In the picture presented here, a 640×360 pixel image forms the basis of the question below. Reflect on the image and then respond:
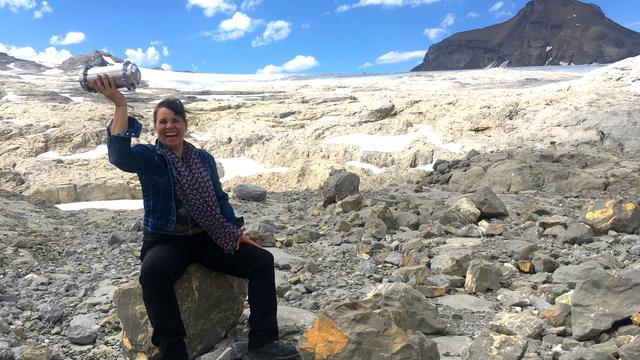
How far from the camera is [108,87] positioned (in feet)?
11.5

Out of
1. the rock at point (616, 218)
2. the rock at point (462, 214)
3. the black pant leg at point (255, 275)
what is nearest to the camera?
the black pant leg at point (255, 275)

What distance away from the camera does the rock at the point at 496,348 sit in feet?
11.6

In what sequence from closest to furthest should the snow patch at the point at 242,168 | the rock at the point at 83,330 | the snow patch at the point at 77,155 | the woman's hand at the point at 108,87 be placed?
the woman's hand at the point at 108,87
the rock at the point at 83,330
the snow patch at the point at 242,168
the snow patch at the point at 77,155

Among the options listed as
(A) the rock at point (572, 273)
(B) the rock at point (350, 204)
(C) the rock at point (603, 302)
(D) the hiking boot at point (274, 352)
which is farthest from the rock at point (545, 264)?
(B) the rock at point (350, 204)

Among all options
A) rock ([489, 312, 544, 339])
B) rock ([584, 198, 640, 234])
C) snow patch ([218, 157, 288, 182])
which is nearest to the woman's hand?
rock ([489, 312, 544, 339])

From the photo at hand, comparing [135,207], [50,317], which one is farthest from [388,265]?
[135,207]

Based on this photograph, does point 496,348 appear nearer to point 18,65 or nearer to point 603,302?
point 603,302

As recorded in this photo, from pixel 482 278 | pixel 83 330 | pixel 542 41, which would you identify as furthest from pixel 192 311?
pixel 542 41

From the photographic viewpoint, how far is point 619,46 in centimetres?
11712

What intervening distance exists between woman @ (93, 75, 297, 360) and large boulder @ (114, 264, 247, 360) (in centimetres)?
23

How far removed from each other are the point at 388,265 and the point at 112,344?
11.8ft

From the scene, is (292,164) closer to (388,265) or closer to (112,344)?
(388,265)

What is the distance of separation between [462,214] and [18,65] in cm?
10417

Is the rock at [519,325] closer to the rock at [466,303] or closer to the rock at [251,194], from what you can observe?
the rock at [466,303]
